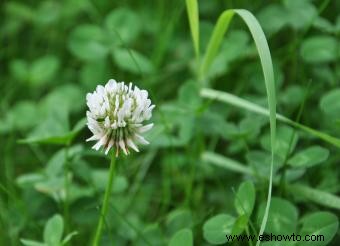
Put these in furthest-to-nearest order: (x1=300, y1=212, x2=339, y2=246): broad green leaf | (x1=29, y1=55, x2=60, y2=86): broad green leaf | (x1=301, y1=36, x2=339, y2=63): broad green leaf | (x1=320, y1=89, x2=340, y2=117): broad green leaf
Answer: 1. (x1=29, y1=55, x2=60, y2=86): broad green leaf
2. (x1=301, y1=36, x2=339, y2=63): broad green leaf
3. (x1=320, y1=89, x2=340, y2=117): broad green leaf
4. (x1=300, y1=212, x2=339, y2=246): broad green leaf

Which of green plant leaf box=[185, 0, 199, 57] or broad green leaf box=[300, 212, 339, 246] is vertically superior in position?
green plant leaf box=[185, 0, 199, 57]

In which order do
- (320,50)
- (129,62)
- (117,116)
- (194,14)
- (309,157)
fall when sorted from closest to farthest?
(117,116) → (309,157) → (194,14) → (320,50) → (129,62)

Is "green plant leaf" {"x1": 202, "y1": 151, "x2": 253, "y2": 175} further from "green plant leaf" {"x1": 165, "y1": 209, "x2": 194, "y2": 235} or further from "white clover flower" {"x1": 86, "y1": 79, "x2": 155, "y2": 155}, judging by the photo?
"white clover flower" {"x1": 86, "y1": 79, "x2": 155, "y2": 155}

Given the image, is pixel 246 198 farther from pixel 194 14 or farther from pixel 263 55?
pixel 194 14

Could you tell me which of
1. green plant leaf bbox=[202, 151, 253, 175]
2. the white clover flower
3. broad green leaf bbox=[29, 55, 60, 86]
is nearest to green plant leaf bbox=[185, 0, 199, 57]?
green plant leaf bbox=[202, 151, 253, 175]

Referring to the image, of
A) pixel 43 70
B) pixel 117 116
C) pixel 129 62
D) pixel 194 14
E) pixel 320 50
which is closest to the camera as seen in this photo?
pixel 117 116

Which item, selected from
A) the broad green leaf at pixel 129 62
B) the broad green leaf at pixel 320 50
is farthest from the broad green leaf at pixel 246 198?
the broad green leaf at pixel 129 62

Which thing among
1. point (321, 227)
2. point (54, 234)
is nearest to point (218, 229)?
point (321, 227)
